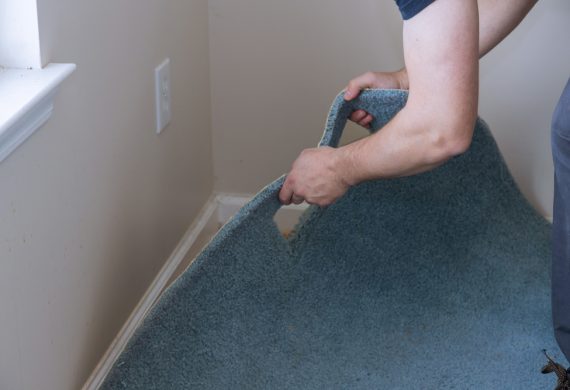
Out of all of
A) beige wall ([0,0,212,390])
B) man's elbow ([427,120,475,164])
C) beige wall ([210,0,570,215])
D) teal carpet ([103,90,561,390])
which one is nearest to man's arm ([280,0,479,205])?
man's elbow ([427,120,475,164])

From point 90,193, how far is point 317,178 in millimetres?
327

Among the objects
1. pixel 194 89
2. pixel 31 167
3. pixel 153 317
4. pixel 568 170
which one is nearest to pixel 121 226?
pixel 153 317

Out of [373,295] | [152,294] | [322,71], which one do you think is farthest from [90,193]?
[322,71]

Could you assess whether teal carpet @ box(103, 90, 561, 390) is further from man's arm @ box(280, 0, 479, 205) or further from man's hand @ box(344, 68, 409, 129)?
man's arm @ box(280, 0, 479, 205)

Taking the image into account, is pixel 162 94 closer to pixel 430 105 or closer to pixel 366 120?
pixel 366 120

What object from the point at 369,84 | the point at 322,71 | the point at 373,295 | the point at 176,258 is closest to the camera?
the point at 369,84

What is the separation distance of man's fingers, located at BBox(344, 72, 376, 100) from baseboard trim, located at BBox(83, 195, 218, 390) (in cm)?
49

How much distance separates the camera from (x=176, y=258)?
1632mm

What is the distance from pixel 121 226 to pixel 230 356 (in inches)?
10.4

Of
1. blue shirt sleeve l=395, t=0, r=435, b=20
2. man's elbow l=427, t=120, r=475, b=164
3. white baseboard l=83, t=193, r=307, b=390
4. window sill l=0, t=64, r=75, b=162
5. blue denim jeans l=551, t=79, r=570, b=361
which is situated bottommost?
white baseboard l=83, t=193, r=307, b=390

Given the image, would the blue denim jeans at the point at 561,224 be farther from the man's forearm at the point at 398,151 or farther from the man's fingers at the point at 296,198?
the man's fingers at the point at 296,198

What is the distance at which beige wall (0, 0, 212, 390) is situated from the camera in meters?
1.00

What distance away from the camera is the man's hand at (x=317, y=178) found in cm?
121

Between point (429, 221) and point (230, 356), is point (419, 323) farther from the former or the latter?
point (230, 356)
